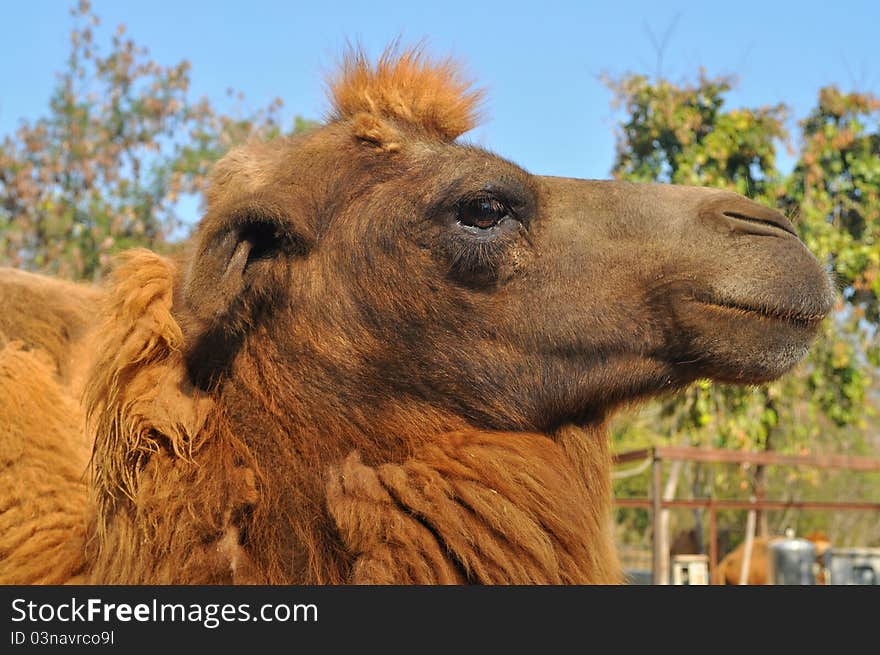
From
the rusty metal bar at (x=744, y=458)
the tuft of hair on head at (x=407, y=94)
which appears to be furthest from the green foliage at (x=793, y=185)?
the tuft of hair on head at (x=407, y=94)

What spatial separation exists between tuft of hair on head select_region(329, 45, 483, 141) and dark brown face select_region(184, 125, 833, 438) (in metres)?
0.37

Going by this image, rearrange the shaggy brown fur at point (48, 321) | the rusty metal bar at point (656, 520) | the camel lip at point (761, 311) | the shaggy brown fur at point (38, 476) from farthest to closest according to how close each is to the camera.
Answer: the rusty metal bar at point (656, 520)
the shaggy brown fur at point (48, 321)
the shaggy brown fur at point (38, 476)
the camel lip at point (761, 311)

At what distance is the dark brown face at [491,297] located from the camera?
8.90ft

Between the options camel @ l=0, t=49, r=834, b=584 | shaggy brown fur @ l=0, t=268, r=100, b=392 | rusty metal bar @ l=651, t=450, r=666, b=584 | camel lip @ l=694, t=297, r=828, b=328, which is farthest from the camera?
rusty metal bar @ l=651, t=450, r=666, b=584

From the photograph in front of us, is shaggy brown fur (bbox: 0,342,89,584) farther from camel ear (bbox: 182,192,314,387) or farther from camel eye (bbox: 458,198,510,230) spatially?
camel eye (bbox: 458,198,510,230)

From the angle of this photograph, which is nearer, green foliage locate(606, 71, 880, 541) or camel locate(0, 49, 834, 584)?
camel locate(0, 49, 834, 584)

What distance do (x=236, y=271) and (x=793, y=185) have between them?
9.10 m

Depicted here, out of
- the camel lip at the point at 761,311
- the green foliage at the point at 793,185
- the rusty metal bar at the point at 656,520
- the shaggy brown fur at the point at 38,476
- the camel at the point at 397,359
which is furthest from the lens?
the green foliage at the point at 793,185

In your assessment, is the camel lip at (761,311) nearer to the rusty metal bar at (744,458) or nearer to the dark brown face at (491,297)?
the dark brown face at (491,297)

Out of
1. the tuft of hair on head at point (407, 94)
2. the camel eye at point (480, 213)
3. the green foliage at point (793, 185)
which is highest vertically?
the green foliage at point (793, 185)

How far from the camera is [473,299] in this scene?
2750 mm

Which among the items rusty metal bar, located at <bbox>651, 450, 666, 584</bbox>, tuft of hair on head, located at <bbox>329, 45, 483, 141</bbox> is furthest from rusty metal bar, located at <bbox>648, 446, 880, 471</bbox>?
tuft of hair on head, located at <bbox>329, 45, 483, 141</bbox>

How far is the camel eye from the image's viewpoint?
2.78m
